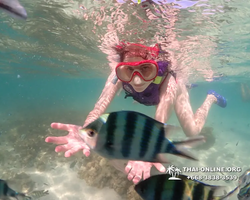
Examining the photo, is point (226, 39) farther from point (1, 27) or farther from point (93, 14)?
point (1, 27)

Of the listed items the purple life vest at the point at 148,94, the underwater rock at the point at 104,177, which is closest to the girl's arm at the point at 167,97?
the purple life vest at the point at 148,94

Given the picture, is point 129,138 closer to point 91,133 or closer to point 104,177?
point 91,133

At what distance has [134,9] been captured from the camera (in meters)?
6.95

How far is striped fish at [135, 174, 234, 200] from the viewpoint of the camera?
1.57m

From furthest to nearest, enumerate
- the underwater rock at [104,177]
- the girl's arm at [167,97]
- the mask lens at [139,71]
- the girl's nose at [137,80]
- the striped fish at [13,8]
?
the underwater rock at [104,177] → the girl's arm at [167,97] → the girl's nose at [137,80] → the mask lens at [139,71] → the striped fish at [13,8]

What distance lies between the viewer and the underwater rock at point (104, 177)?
7.00 metres

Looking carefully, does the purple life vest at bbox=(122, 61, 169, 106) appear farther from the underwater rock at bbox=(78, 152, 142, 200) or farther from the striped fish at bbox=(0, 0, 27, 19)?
the striped fish at bbox=(0, 0, 27, 19)

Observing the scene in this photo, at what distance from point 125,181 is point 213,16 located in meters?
8.46

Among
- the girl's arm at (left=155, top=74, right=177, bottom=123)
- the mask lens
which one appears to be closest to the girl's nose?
the mask lens

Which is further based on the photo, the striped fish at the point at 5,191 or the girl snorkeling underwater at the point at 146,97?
the girl snorkeling underwater at the point at 146,97

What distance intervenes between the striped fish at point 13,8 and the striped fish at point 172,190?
5.51ft

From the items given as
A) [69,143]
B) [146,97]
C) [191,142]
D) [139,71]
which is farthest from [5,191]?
[146,97]

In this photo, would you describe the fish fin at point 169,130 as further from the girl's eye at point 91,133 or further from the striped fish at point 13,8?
the striped fish at point 13,8

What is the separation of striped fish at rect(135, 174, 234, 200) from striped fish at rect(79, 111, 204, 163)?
24 centimetres
